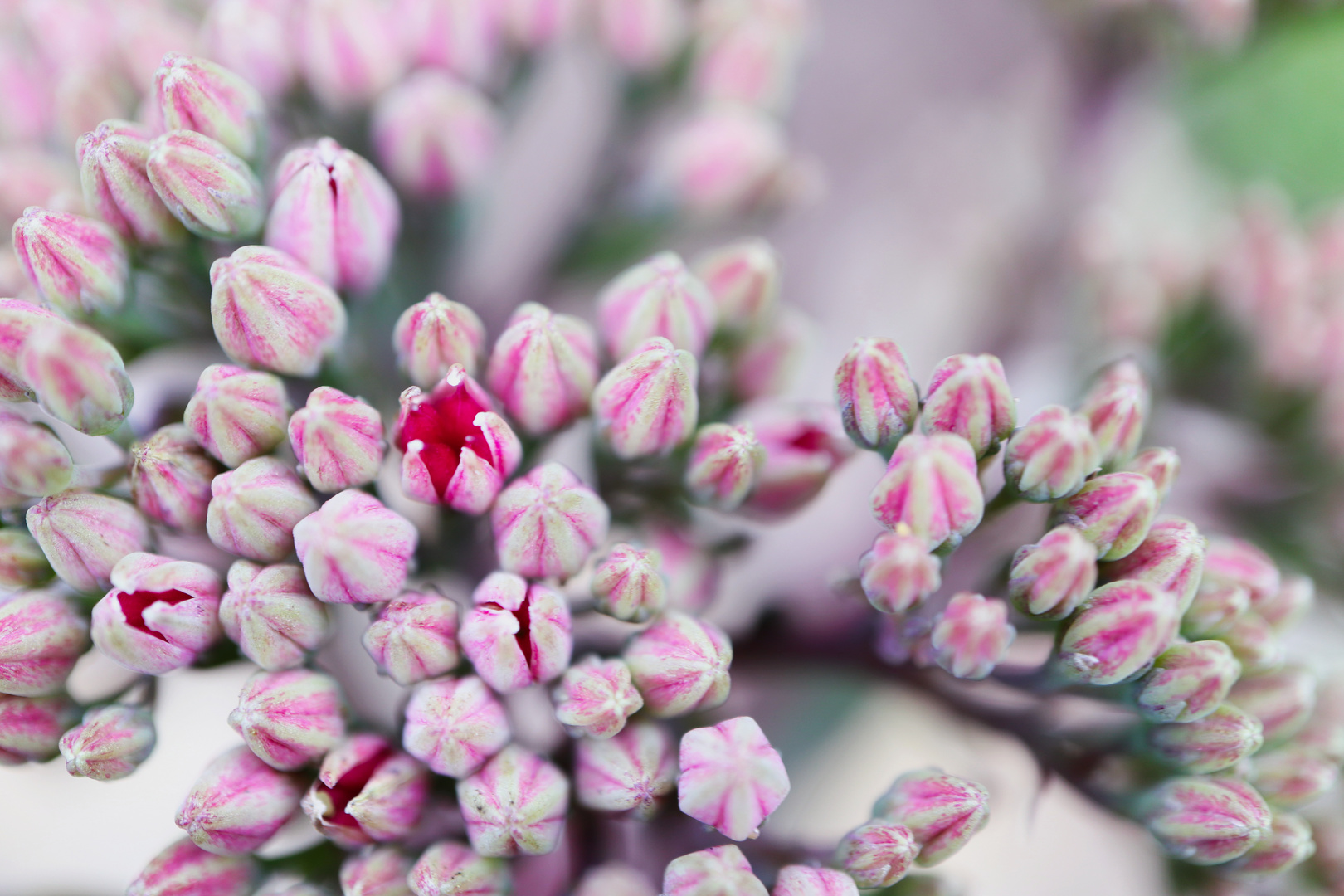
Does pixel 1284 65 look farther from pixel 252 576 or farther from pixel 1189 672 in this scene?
pixel 252 576

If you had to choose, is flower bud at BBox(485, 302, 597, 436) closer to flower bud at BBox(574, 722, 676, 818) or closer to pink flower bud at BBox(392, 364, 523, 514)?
pink flower bud at BBox(392, 364, 523, 514)

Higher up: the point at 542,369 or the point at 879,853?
the point at 542,369

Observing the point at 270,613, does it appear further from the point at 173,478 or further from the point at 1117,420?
the point at 1117,420

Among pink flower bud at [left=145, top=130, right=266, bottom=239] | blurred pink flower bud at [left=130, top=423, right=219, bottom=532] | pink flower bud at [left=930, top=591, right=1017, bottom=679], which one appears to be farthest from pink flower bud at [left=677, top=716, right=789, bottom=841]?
pink flower bud at [left=145, top=130, right=266, bottom=239]

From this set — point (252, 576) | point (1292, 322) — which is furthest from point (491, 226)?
point (1292, 322)

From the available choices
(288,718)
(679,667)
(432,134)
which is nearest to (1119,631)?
(679,667)

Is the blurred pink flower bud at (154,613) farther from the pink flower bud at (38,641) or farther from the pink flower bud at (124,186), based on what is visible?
the pink flower bud at (124,186)
